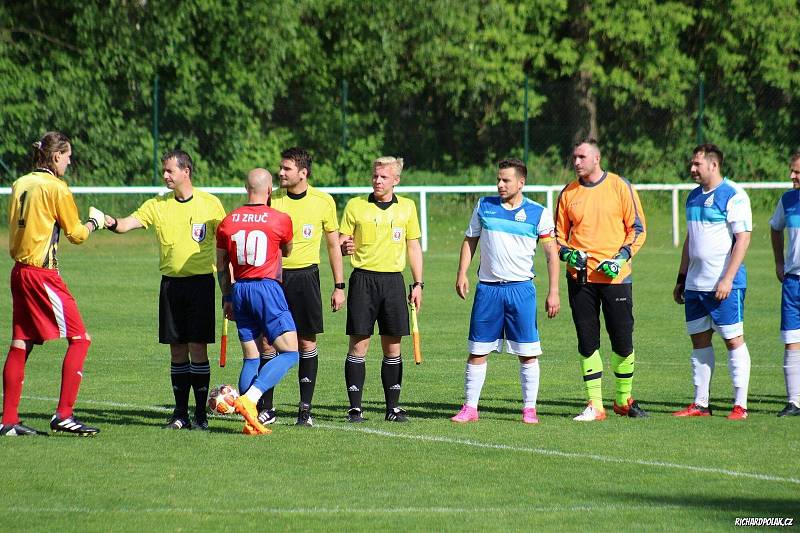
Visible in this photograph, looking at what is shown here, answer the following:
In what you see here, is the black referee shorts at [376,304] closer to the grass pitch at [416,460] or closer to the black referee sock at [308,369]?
the black referee sock at [308,369]

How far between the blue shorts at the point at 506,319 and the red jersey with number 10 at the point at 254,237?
5.29ft

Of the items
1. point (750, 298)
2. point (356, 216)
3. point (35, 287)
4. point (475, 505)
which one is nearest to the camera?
point (475, 505)

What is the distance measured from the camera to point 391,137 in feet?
111

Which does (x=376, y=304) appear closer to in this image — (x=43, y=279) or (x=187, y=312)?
(x=187, y=312)

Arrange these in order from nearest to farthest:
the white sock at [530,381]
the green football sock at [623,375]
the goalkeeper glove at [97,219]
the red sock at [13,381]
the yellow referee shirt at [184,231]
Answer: the red sock at [13,381], the goalkeeper glove at [97,219], the yellow referee shirt at [184,231], the white sock at [530,381], the green football sock at [623,375]

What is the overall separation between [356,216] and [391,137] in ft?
76.9

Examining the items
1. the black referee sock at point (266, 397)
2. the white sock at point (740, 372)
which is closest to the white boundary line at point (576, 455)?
the black referee sock at point (266, 397)

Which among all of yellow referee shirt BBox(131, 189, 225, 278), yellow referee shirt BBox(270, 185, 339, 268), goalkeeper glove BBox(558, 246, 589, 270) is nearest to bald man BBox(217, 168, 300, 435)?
yellow referee shirt BBox(131, 189, 225, 278)

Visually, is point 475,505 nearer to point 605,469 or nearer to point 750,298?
point 605,469

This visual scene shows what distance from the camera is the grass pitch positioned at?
24.3ft

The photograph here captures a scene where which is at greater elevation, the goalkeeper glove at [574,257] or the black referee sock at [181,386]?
the goalkeeper glove at [574,257]

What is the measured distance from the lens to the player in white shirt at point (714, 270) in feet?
35.0

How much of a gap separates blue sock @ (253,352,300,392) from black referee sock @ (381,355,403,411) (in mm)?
984

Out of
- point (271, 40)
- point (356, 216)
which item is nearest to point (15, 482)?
point (356, 216)
